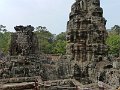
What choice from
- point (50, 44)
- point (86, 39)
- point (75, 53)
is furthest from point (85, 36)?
point (50, 44)

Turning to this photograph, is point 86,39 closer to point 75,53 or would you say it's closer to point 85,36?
point 85,36

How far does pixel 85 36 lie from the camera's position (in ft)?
58.8

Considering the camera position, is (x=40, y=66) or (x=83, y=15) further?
(x=83, y=15)

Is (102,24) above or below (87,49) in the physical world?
above

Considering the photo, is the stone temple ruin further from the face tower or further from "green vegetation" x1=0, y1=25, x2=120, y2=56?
"green vegetation" x1=0, y1=25, x2=120, y2=56

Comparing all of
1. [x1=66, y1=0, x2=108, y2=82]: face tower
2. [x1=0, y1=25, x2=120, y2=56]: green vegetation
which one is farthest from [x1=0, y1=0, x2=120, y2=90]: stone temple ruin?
[x1=0, y1=25, x2=120, y2=56]: green vegetation

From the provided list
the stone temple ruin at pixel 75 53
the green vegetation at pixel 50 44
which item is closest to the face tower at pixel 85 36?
the stone temple ruin at pixel 75 53

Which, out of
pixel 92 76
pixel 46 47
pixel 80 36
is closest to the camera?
pixel 92 76

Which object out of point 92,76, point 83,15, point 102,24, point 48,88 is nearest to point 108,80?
point 92,76

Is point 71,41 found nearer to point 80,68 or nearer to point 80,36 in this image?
point 80,36

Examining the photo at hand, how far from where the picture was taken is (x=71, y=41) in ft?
61.1

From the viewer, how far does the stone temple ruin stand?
52.4 feet

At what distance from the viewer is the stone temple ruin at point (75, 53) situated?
15982 mm

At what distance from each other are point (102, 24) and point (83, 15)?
1.58 meters
